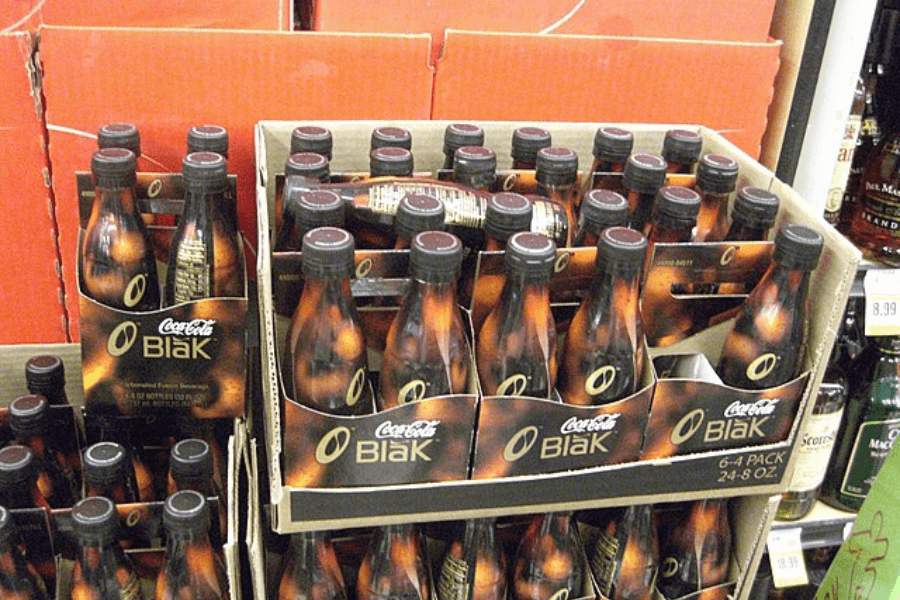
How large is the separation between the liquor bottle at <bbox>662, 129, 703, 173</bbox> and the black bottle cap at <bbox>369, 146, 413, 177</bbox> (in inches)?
15.9

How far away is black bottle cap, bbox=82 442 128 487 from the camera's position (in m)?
1.02

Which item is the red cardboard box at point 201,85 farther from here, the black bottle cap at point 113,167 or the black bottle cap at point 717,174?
the black bottle cap at point 717,174

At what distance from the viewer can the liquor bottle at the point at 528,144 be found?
1256 millimetres

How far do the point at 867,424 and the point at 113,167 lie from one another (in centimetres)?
139

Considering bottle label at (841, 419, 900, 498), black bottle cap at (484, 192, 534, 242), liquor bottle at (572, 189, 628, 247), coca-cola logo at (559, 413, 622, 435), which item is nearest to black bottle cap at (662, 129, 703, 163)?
liquor bottle at (572, 189, 628, 247)

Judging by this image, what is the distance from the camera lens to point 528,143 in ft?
4.12

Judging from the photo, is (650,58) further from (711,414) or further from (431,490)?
(431,490)

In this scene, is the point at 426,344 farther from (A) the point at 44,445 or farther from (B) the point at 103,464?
(A) the point at 44,445

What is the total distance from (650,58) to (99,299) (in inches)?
35.5

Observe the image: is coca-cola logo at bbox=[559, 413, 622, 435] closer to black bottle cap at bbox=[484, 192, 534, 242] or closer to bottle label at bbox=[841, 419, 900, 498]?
black bottle cap at bbox=[484, 192, 534, 242]

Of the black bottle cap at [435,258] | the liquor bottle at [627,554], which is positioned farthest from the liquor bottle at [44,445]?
the liquor bottle at [627,554]

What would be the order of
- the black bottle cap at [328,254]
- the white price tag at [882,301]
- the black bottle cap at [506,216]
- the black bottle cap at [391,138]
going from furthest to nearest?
the white price tag at [882,301] → the black bottle cap at [391,138] → the black bottle cap at [506,216] → the black bottle cap at [328,254]

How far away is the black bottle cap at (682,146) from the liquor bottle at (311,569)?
75 cm

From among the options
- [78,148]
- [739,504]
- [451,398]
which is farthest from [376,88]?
[739,504]
